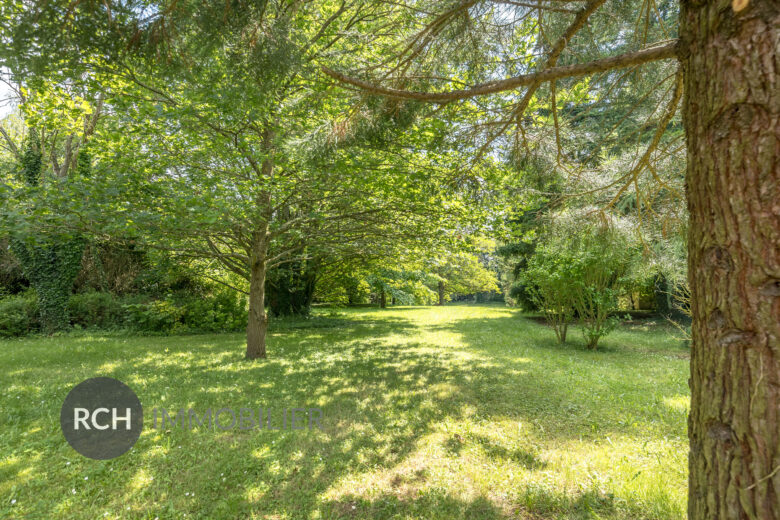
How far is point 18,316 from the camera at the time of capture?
33.9 feet

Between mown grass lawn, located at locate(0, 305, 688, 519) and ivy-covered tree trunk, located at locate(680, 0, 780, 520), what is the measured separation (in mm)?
1575

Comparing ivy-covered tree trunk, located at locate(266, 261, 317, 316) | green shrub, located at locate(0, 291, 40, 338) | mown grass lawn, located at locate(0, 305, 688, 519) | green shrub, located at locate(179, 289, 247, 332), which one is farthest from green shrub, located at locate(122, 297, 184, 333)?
mown grass lawn, located at locate(0, 305, 688, 519)

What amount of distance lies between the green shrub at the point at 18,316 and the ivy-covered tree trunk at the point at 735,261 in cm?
1558

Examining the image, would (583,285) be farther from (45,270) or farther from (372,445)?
(45,270)

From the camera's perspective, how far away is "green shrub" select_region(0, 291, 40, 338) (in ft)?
33.1

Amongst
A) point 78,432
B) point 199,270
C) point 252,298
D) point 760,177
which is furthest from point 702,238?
point 199,270

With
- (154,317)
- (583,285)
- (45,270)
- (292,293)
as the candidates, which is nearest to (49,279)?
(45,270)

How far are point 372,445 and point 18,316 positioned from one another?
13.3 metres

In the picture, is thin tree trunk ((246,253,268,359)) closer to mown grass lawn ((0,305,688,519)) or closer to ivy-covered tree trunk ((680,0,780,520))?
mown grass lawn ((0,305,688,519))

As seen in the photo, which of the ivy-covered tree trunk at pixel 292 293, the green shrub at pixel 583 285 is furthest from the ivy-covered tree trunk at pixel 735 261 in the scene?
the ivy-covered tree trunk at pixel 292 293

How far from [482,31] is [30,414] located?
693 cm

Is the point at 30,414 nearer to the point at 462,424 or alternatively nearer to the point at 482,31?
the point at 462,424

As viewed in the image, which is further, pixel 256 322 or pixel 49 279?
pixel 49 279

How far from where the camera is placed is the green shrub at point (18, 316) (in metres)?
10.1
